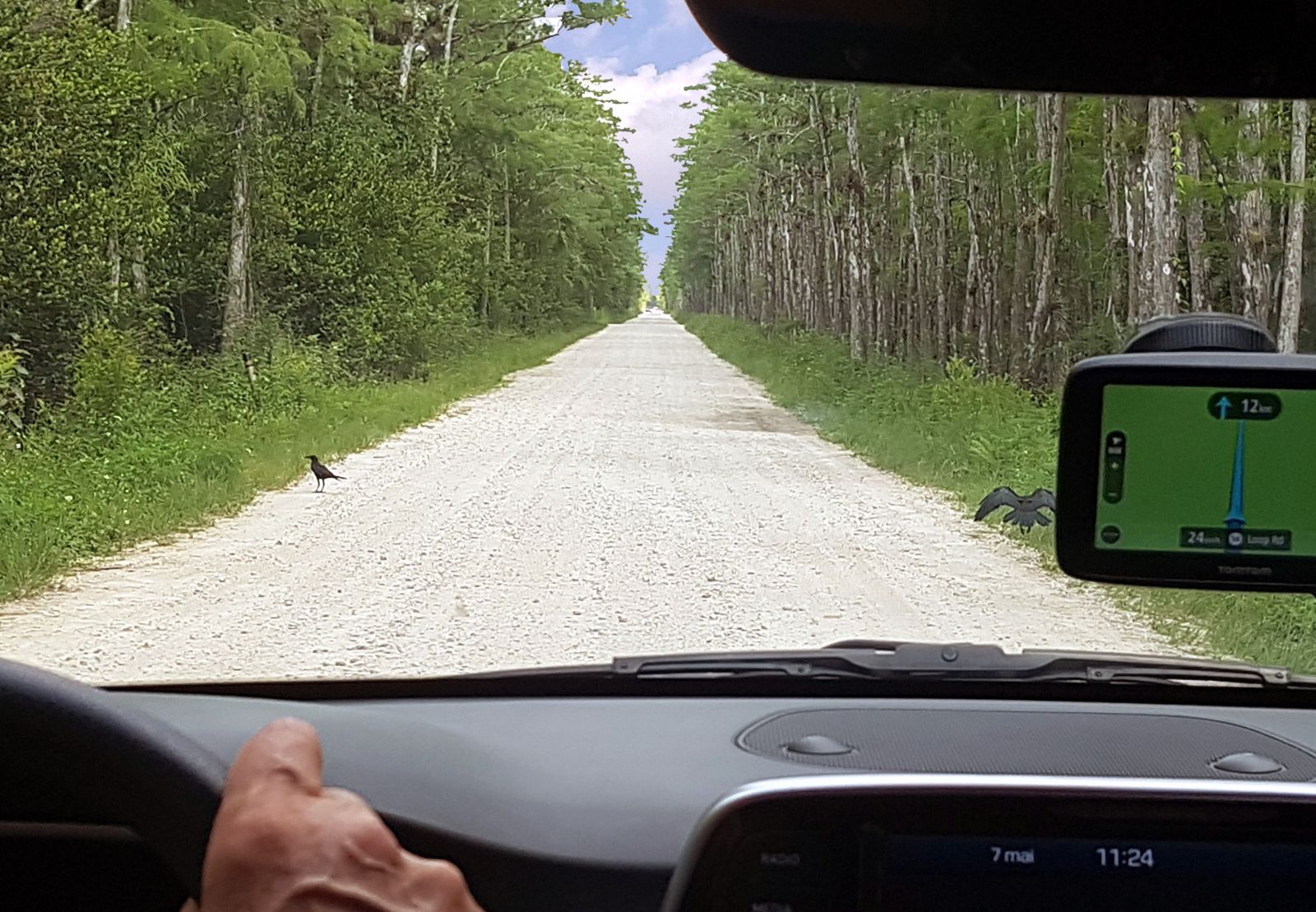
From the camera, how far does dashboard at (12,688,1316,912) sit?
178cm

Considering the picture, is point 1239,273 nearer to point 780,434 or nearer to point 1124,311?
point 1124,311

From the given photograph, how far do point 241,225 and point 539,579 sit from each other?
348 inches

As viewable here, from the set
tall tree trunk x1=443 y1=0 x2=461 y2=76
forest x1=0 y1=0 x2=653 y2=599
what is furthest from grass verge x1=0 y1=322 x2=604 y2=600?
tall tree trunk x1=443 y1=0 x2=461 y2=76

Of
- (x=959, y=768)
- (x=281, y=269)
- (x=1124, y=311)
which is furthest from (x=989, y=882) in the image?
(x=281, y=269)

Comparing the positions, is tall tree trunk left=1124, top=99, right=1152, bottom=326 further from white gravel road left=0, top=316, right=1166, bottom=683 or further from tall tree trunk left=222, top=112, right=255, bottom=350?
tall tree trunk left=222, top=112, right=255, bottom=350

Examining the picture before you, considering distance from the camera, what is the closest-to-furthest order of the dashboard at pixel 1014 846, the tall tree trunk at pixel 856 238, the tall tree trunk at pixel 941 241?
the dashboard at pixel 1014 846, the tall tree trunk at pixel 941 241, the tall tree trunk at pixel 856 238

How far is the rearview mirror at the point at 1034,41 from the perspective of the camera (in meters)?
1.48

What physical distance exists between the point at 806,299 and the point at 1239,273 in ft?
105

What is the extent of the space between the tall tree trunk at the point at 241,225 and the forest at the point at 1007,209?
4.15m

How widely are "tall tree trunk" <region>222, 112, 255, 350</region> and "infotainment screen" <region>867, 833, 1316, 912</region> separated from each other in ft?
40.2

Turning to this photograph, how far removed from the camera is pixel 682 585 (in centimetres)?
668

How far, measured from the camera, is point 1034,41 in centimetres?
154

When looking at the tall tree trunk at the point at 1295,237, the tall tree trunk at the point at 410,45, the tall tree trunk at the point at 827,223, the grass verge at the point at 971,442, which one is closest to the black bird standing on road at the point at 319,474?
the grass verge at the point at 971,442

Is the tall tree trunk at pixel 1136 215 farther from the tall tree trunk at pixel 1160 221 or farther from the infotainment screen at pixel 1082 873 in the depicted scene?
the infotainment screen at pixel 1082 873
